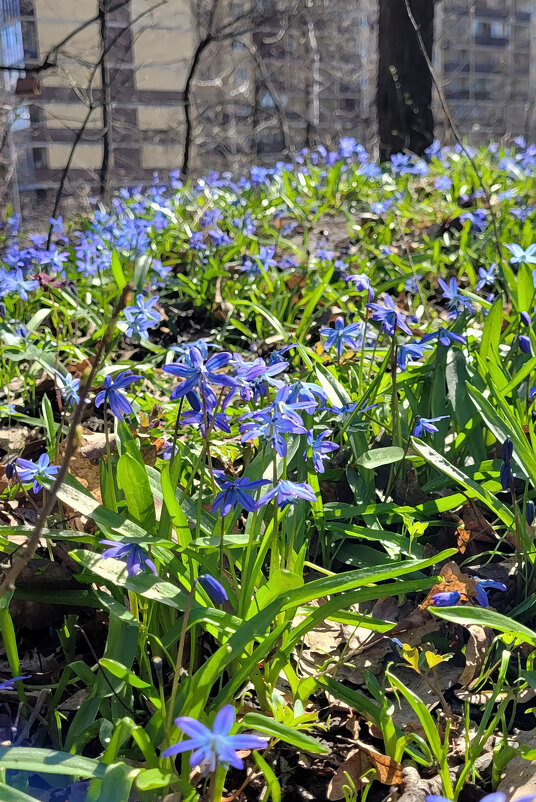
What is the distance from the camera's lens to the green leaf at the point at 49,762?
98 centimetres

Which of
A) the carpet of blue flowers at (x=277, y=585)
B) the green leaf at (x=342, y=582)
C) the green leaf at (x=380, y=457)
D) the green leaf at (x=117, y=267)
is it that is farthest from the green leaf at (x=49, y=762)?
the green leaf at (x=117, y=267)

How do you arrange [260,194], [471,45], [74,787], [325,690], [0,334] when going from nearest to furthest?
[74,787], [325,690], [0,334], [260,194], [471,45]

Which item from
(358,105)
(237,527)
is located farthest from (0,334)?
(358,105)

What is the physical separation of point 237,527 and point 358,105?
17108 mm

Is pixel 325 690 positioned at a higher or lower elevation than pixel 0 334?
lower

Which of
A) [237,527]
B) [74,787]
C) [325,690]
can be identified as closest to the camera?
[74,787]

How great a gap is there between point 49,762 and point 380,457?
3.40 feet

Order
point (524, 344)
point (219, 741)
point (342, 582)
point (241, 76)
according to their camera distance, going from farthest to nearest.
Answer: point (241, 76) < point (524, 344) < point (342, 582) < point (219, 741)

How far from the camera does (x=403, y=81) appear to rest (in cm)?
886

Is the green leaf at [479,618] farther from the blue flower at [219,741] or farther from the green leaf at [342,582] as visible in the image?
the blue flower at [219,741]

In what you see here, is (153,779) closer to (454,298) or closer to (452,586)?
(452,586)

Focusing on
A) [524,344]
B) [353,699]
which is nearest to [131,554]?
[353,699]

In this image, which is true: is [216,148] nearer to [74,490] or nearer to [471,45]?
[471,45]

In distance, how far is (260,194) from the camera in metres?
5.80
